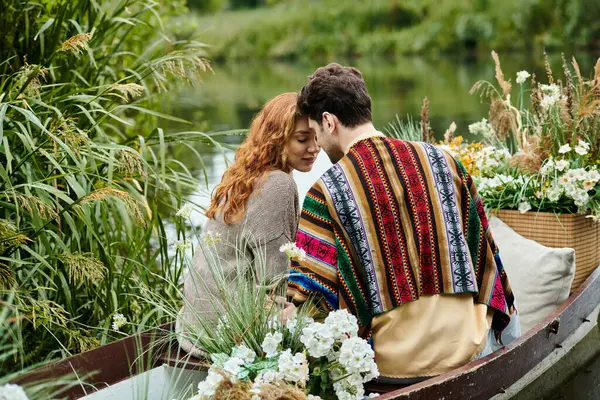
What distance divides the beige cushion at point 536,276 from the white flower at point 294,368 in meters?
1.66

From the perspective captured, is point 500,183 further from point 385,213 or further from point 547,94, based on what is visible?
point 385,213

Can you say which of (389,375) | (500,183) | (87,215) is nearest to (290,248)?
(389,375)

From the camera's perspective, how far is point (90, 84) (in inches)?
169

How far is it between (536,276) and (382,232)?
1338 mm

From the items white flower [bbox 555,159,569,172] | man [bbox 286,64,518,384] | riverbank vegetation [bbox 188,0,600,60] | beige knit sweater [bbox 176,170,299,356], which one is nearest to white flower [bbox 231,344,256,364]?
man [bbox 286,64,518,384]

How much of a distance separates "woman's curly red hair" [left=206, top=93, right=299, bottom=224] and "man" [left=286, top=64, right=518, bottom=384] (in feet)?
1.21

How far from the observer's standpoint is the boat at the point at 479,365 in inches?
112

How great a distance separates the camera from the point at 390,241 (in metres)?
2.67

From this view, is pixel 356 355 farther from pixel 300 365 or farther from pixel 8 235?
pixel 8 235

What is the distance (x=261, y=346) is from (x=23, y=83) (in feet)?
5.37

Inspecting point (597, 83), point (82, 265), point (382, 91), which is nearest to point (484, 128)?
point (597, 83)

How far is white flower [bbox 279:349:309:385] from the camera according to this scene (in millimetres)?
2379

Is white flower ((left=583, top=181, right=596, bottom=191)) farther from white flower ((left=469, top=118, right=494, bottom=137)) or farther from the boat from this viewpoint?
white flower ((left=469, top=118, right=494, bottom=137))

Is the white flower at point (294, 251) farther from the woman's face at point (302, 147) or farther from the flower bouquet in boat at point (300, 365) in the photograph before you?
the woman's face at point (302, 147)
